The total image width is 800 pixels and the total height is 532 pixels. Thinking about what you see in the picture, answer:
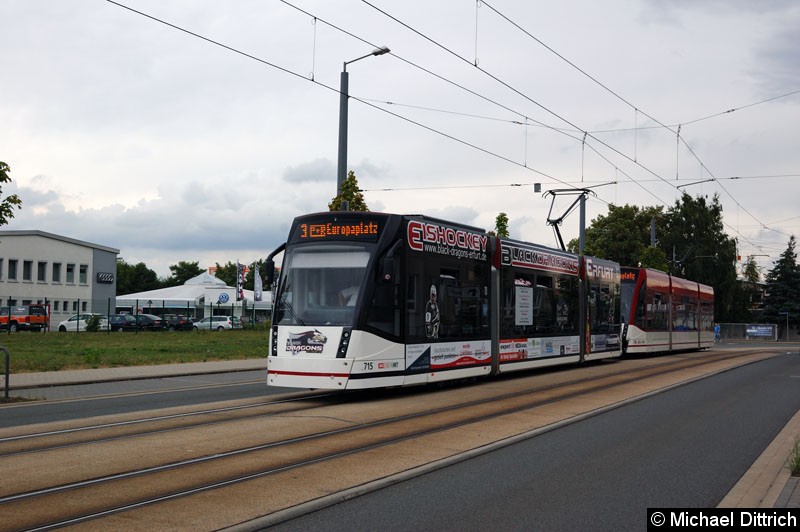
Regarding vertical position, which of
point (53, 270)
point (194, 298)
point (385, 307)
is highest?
point (53, 270)

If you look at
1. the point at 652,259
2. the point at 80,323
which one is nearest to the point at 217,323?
the point at 80,323

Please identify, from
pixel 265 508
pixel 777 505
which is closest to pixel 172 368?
pixel 265 508

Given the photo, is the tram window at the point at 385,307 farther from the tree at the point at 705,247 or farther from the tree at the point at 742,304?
the tree at the point at 742,304

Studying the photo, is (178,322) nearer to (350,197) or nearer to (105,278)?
(105,278)

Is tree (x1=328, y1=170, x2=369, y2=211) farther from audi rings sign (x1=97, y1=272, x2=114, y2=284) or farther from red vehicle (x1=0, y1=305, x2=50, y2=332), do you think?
audi rings sign (x1=97, y1=272, x2=114, y2=284)

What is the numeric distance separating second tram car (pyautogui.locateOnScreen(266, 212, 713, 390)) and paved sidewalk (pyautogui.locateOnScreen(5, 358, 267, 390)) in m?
6.70

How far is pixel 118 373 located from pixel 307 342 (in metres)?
9.30

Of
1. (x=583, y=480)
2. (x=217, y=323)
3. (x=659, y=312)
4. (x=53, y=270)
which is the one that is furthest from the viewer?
(x=53, y=270)

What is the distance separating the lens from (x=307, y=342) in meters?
14.4

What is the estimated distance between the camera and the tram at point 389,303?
1436cm

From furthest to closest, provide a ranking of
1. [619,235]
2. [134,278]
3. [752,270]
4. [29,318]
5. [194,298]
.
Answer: [134,278] < [752,270] < [619,235] < [194,298] < [29,318]

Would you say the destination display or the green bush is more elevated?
the destination display

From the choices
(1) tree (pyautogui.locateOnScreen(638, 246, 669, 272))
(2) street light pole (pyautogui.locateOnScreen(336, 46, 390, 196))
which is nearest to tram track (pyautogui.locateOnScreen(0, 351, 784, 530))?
(2) street light pole (pyautogui.locateOnScreen(336, 46, 390, 196))

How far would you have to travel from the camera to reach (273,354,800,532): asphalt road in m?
6.58
